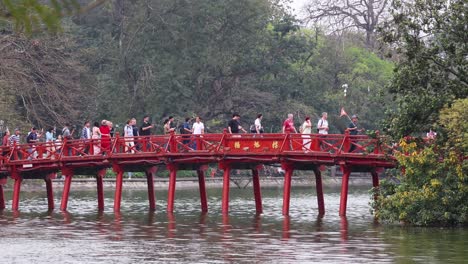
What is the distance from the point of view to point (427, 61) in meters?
33.7

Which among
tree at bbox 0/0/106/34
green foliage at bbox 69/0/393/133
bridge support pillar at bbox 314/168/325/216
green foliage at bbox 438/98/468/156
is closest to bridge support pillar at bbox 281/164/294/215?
bridge support pillar at bbox 314/168/325/216

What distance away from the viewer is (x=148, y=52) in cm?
7344

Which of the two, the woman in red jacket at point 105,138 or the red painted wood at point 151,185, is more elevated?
the woman in red jacket at point 105,138

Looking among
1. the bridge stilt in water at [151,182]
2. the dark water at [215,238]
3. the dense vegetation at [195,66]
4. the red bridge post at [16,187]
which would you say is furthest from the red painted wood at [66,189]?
the dense vegetation at [195,66]

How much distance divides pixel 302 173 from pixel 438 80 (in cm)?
4407

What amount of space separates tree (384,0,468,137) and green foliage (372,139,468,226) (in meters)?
1.06

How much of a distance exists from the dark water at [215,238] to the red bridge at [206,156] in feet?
4.74

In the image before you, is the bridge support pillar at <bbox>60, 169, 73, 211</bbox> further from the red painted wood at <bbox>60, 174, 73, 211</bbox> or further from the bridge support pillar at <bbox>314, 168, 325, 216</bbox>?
the bridge support pillar at <bbox>314, 168, 325, 216</bbox>

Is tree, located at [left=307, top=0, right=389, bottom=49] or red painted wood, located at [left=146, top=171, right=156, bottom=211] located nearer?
red painted wood, located at [left=146, top=171, right=156, bottom=211]

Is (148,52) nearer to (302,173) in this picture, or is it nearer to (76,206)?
(302,173)

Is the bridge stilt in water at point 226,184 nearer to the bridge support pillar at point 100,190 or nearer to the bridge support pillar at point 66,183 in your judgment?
the bridge support pillar at point 100,190

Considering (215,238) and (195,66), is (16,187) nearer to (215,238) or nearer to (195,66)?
(215,238)

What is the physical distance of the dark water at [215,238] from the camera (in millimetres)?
24406

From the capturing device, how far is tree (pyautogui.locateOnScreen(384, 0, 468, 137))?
33.0 metres
